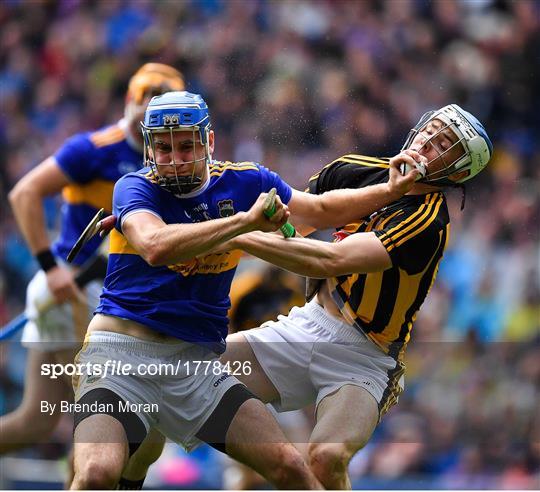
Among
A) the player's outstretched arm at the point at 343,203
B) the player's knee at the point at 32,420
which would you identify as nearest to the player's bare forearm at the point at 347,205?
the player's outstretched arm at the point at 343,203

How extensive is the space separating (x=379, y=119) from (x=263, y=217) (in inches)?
180

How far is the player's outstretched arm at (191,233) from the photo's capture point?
414 cm

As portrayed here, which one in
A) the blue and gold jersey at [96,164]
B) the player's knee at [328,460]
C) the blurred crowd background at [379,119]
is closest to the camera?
the player's knee at [328,460]

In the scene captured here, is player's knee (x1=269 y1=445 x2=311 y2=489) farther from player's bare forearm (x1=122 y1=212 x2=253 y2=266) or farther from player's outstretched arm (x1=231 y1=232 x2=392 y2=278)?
player's bare forearm (x1=122 y1=212 x2=253 y2=266)

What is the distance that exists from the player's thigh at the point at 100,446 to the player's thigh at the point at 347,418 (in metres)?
0.81

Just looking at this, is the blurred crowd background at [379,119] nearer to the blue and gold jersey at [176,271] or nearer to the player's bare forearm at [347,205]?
the player's bare forearm at [347,205]

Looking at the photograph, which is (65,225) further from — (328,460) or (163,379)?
(328,460)

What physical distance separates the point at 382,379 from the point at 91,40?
6.07 meters

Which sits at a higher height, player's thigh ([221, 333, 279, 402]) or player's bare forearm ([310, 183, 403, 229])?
player's bare forearm ([310, 183, 403, 229])

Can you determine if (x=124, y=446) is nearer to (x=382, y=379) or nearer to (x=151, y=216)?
(x=151, y=216)

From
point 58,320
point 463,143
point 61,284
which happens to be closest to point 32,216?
point 61,284

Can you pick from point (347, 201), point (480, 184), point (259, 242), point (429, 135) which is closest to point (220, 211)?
point (259, 242)

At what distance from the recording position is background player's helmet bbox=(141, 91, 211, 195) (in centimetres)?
444

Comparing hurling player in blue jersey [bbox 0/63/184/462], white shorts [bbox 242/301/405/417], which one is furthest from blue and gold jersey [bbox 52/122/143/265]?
white shorts [bbox 242/301/405/417]
